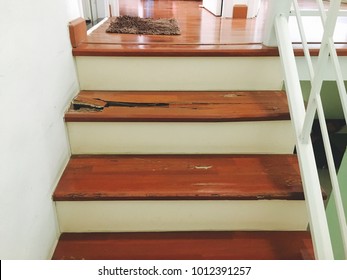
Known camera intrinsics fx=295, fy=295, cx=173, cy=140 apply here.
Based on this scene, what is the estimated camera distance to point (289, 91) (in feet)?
3.90

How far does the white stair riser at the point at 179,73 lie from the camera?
1.37 metres

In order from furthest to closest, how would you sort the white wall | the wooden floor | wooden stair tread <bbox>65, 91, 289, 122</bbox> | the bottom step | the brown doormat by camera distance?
the brown doormat
the wooden floor
wooden stair tread <bbox>65, 91, 289, 122</bbox>
the bottom step
the white wall

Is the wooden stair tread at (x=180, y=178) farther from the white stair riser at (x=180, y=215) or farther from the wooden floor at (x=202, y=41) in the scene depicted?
the wooden floor at (x=202, y=41)

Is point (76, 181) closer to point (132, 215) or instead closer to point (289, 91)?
point (132, 215)

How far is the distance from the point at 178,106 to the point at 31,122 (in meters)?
0.61

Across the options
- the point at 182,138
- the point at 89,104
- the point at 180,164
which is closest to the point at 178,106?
the point at 182,138

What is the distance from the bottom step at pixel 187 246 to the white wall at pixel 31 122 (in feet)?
A: 0.36

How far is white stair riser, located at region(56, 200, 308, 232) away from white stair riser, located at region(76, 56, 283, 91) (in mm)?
591

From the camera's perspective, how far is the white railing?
33.5 inches

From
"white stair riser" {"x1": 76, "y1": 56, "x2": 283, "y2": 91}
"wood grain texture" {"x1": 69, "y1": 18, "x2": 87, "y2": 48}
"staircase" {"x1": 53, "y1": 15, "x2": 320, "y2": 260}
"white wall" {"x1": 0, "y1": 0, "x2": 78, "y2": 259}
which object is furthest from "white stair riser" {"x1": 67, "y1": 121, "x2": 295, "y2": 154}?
"wood grain texture" {"x1": 69, "y1": 18, "x2": 87, "y2": 48}

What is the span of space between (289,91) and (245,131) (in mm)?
240

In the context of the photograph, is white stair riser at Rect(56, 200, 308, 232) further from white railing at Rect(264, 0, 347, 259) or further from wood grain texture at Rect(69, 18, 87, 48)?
wood grain texture at Rect(69, 18, 87, 48)

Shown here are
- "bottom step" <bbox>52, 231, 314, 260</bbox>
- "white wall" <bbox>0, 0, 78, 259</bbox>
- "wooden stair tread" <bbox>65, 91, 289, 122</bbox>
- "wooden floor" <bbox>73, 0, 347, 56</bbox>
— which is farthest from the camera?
"wooden floor" <bbox>73, 0, 347, 56</bbox>
